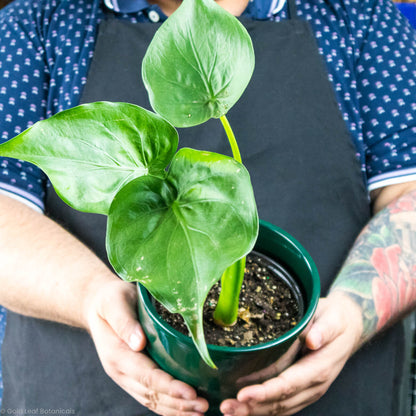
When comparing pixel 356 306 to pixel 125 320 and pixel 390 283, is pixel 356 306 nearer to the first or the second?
pixel 390 283

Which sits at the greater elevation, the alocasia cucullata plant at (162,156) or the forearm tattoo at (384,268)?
the alocasia cucullata plant at (162,156)

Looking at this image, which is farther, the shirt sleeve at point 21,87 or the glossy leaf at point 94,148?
the shirt sleeve at point 21,87

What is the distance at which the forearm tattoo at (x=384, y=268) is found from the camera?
0.48m

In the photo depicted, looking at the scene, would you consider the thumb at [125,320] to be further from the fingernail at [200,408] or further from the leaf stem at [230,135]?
the leaf stem at [230,135]

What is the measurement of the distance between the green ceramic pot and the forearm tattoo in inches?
6.8

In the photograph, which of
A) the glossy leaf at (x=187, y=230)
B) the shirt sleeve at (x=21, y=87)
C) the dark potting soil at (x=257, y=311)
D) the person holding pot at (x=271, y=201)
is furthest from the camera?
the shirt sleeve at (x=21, y=87)

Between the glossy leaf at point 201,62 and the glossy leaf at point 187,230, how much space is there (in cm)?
3

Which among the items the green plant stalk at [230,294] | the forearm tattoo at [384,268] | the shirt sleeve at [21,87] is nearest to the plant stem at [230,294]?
the green plant stalk at [230,294]

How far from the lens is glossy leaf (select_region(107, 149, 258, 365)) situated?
20 centimetres

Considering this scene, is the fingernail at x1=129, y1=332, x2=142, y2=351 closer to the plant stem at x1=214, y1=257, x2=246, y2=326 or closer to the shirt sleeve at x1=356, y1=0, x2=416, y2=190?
the plant stem at x1=214, y1=257, x2=246, y2=326

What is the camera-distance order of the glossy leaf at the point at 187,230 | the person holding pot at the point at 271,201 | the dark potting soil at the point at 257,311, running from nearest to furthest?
the glossy leaf at the point at 187,230
the dark potting soil at the point at 257,311
the person holding pot at the point at 271,201

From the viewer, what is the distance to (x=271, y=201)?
0.56 m

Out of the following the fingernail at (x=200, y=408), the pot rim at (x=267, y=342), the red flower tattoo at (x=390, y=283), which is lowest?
the red flower tattoo at (x=390, y=283)

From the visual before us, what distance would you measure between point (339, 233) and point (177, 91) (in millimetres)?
397
